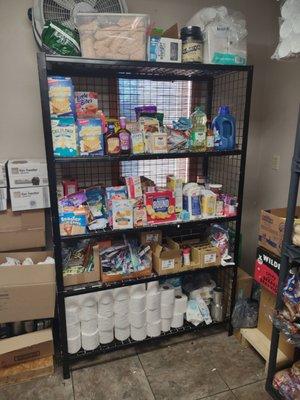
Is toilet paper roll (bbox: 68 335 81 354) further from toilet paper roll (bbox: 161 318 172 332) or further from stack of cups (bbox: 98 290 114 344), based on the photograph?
toilet paper roll (bbox: 161 318 172 332)

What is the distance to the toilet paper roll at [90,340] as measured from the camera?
6.22 feet

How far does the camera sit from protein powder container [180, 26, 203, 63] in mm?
1650

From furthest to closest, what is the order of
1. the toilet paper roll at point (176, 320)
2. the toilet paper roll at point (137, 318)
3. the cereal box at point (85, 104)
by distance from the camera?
the toilet paper roll at point (176, 320) < the toilet paper roll at point (137, 318) < the cereal box at point (85, 104)

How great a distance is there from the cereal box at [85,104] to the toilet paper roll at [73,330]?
1231 millimetres

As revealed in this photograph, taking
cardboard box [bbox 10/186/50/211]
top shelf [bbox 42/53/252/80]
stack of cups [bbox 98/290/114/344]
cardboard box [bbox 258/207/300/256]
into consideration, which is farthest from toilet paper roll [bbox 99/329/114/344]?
top shelf [bbox 42/53/252/80]

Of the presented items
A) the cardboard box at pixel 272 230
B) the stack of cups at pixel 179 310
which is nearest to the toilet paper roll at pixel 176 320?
the stack of cups at pixel 179 310

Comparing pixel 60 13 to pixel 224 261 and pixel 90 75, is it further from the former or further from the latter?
pixel 224 261

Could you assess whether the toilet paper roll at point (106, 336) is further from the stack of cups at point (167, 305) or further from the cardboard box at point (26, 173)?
the cardboard box at point (26, 173)

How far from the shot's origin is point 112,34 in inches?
59.6

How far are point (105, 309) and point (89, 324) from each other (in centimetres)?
13

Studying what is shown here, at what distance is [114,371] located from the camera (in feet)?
6.20

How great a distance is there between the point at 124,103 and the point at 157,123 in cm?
39

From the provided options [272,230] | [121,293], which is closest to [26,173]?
[121,293]

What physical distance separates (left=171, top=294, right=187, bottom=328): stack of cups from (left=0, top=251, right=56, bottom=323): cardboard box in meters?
0.80
